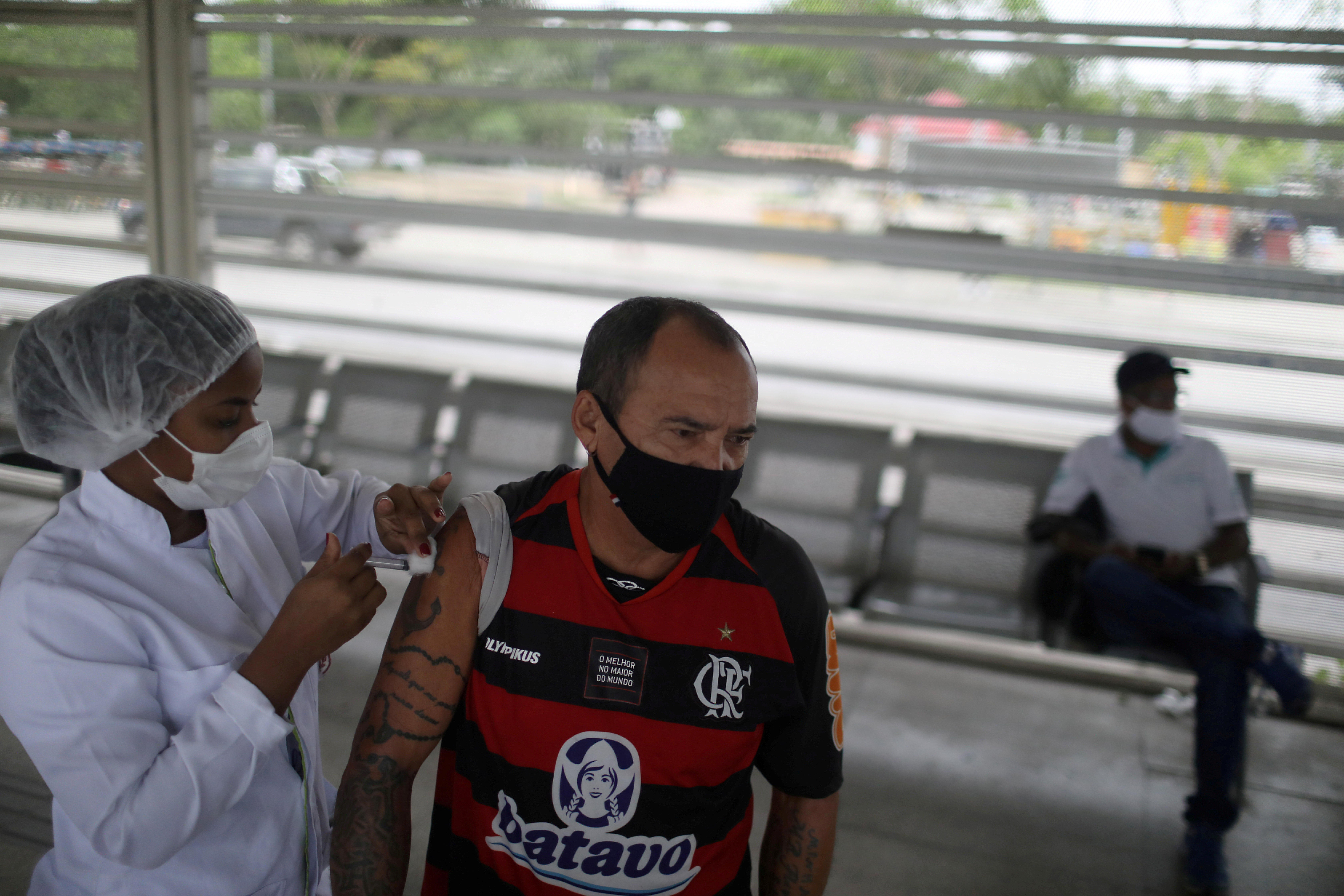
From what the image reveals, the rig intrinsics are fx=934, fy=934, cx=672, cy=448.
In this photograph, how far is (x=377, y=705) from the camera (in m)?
1.59

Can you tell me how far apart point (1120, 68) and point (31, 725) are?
184 inches

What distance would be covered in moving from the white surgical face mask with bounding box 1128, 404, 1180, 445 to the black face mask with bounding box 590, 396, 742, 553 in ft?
9.02

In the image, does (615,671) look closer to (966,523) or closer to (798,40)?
(966,523)

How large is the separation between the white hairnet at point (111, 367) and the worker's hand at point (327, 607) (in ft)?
1.05

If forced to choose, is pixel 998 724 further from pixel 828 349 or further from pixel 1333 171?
pixel 1333 171

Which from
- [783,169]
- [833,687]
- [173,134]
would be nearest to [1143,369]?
[783,169]

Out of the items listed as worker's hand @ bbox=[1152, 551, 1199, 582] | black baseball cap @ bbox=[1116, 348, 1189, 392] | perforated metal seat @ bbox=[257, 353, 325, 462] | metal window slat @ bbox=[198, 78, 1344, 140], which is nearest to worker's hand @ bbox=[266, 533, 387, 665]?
worker's hand @ bbox=[1152, 551, 1199, 582]

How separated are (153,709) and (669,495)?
816 millimetres

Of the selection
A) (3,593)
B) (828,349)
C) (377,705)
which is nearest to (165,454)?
(3,593)

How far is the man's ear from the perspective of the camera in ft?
5.32

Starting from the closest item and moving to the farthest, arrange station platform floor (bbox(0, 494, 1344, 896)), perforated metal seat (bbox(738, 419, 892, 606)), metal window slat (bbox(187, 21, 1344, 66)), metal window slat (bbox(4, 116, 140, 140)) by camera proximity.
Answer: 1. station platform floor (bbox(0, 494, 1344, 896))
2. metal window slat (bbox(187, 21, 1344, 66))
3. perforated metal seat (bbox(738, 419, 892, 606))
4. metal window slat (bbox(4, 116, 140, 140))

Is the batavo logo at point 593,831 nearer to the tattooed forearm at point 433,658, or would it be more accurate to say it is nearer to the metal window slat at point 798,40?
the tattooed forearm at point 433,658

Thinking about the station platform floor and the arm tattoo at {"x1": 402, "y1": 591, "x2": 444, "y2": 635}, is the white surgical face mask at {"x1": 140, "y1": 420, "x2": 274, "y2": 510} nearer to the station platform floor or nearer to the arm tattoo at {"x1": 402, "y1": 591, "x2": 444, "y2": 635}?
the arm tattoo at {"x1": 402, "y1": 591, "x2": 444, "y2": 635}

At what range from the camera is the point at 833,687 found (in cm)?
167
